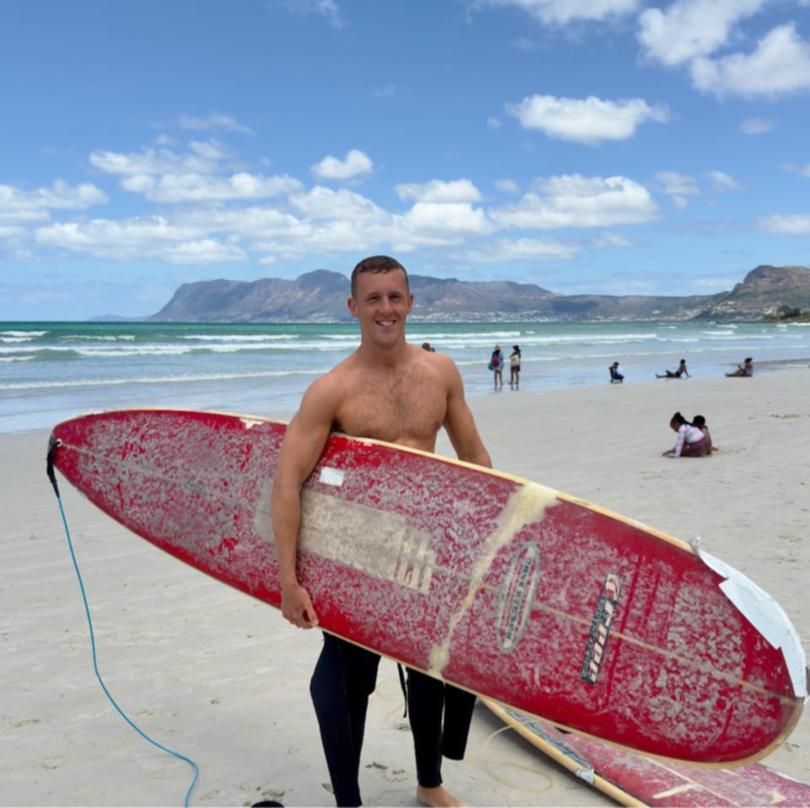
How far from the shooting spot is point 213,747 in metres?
2.93

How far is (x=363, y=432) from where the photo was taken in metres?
Answer: 2.38

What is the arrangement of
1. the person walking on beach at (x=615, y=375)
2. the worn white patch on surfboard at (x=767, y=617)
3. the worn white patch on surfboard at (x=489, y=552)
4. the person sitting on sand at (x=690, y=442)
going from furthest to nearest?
the person walking on beach at (x=615, y=375)
the person sitting on sand at (x=690, y=442)
the worn white patch on surfboard at (x=489, y=552)
the worn white patch on surfboard at (x=767, y=617)

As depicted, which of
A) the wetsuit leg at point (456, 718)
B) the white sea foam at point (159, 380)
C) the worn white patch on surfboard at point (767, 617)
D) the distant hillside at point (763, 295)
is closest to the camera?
the worn white patch on surfboard at point (767, 617)

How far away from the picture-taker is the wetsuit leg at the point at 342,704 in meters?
2.29

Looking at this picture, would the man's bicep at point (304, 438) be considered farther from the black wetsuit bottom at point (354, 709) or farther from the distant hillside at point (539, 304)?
the distant hillside at point (539, 304)

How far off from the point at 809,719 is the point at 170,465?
2.72 m

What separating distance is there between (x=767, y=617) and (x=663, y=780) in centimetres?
95

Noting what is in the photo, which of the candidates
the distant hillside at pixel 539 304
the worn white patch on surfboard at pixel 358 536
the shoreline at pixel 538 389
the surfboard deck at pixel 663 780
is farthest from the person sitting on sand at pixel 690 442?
the distant hillside at pixel 539 304

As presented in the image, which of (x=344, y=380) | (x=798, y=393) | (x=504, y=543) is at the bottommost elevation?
(x=798, y=393)

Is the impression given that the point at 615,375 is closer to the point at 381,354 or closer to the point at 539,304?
the point at 381,354

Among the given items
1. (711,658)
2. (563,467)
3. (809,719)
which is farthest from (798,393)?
(711,658)

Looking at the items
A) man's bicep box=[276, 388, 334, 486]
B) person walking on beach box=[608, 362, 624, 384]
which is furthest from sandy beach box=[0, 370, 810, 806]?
person walking on beach box=[608, 362, 624, 384]

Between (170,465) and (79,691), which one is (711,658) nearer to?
(170,465)

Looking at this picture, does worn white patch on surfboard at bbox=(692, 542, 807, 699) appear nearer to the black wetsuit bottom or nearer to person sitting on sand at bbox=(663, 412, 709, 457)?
the black wetsuit bottom
